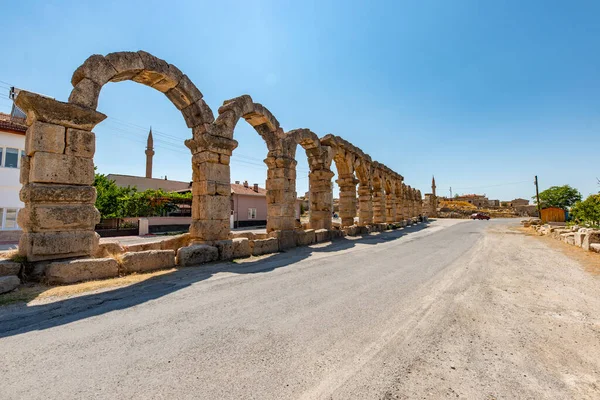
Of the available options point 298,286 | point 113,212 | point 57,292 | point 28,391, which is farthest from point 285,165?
point 113,212

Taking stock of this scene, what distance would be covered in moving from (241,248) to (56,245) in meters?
3.70

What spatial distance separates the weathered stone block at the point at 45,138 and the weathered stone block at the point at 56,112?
0.10 meters

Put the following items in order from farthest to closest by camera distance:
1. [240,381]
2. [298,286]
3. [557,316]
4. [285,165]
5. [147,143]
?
[147,143]
[285,165]
[298,286]
[557,316]
[240,381]

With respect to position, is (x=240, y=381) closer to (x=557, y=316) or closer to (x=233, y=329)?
(x=233, y=329)

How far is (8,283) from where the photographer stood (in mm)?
3805

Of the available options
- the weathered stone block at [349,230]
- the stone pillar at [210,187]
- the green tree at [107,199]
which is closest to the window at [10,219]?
the green tree at [107,199]

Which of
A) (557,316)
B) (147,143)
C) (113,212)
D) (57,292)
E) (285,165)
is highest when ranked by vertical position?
(147,143)

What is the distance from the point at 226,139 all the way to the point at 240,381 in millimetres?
6299

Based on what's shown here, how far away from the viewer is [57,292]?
3867 millimetres

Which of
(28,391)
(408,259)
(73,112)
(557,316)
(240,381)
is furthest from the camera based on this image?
(408,259)

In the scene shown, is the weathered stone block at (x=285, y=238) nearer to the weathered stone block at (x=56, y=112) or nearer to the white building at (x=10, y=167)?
the weathered stone block at (x=56, y=112)

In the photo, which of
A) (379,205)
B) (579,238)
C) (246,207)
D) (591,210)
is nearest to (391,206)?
(379,205)

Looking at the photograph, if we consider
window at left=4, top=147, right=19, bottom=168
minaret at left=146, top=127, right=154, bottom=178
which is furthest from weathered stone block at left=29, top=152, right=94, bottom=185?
minaret at left=146, top=127, right=154, bottom=178

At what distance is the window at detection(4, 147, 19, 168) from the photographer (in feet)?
45.2
